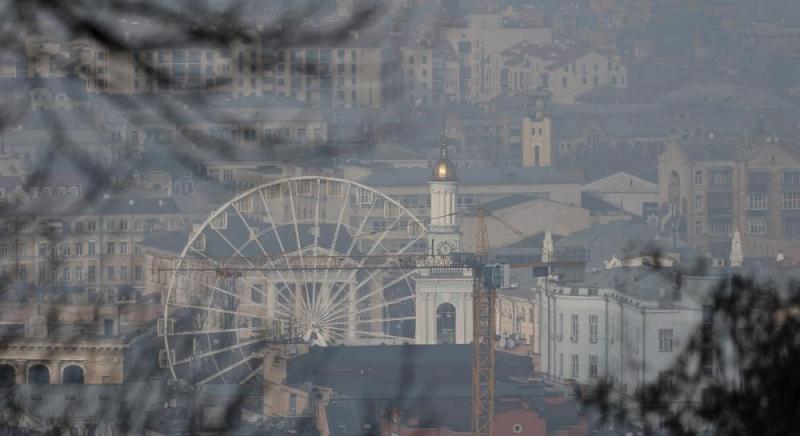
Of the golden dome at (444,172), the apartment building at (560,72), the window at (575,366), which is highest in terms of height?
the apartment building at (560,72)

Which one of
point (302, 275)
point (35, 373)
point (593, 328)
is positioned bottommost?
point (593, 328)

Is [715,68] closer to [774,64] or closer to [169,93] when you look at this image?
[774,64]

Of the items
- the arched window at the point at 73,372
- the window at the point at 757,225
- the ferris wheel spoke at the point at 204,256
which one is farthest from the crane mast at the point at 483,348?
the arched window at the point at 73,372

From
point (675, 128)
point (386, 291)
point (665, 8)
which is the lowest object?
point (386, 291)

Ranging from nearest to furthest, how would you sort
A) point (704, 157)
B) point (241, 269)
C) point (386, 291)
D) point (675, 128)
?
point (241, 269)
point (386, 291)
point (704, 157)
point (675, 128)

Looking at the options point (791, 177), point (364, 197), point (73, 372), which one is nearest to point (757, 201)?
point (791, 177)

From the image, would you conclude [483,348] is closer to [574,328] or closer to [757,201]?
[574,328]

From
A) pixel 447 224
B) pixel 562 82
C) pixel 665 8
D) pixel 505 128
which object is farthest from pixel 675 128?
pixel 447 224

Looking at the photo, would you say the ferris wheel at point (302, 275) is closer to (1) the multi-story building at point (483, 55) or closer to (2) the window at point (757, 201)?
(2) the window at point (757, 201)
